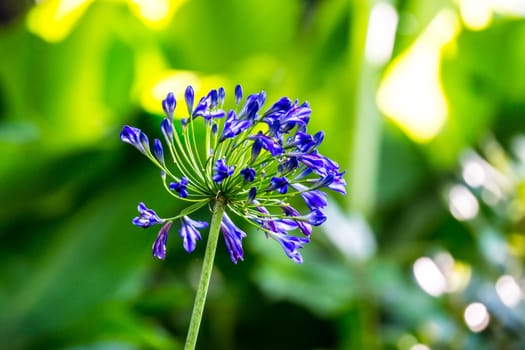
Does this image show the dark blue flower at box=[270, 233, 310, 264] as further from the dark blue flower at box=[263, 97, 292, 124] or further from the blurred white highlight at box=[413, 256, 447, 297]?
the blurred white highlight at box=[413, 256, 447, 297]

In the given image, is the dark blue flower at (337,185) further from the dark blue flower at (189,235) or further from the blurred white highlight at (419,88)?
the blurred white highlight at (419,88)

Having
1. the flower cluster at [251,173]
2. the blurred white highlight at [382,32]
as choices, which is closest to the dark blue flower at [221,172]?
the flower cluster at [251,173]

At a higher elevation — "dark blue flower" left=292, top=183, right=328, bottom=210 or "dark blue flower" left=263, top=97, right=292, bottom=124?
"dark blue flower" left=263, top=97, right=292, bottom=124

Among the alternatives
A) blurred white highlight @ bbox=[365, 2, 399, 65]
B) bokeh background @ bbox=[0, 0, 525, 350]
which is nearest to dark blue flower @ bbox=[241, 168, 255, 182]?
bokeh background @ bbox=[0, 0, 525, 350]

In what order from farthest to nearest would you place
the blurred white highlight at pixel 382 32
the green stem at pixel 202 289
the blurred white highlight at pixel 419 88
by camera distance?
1. the blurred white highlight at pixel 419 88
2. the blurred white highlight at pixel 382 32
3. the green stem at pixel 202 289

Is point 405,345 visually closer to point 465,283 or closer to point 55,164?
point 465,283

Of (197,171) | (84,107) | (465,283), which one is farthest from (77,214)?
(197,171)

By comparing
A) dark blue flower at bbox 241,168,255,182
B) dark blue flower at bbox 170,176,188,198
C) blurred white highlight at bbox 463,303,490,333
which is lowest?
dark blue flower at bbox 170,176,188,198
